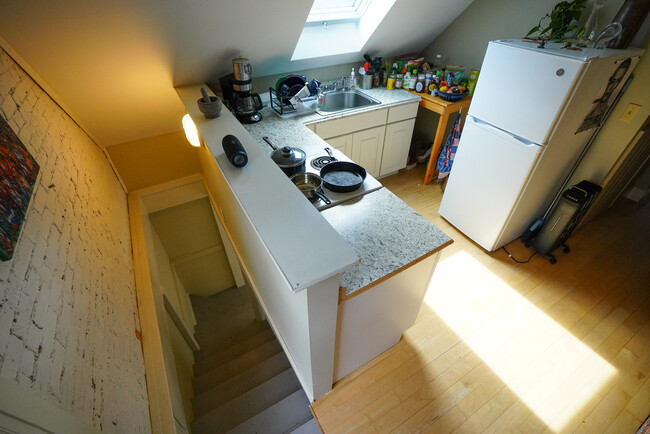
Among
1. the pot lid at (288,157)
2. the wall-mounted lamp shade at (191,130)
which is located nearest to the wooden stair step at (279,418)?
the pot lid at (288,157)

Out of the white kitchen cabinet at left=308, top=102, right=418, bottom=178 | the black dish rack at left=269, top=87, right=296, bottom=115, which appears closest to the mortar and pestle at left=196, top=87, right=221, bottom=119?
the black dish rack at left=269, top=87, right=296, bottom=115

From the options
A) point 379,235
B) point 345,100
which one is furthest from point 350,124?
point 379,235

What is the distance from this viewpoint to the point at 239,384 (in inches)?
76.8

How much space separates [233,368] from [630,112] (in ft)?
10.7

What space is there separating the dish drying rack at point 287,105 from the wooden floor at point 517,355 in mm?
1687

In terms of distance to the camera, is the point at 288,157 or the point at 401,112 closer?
the point at 288,157

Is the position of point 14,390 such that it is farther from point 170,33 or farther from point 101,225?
point 170,33

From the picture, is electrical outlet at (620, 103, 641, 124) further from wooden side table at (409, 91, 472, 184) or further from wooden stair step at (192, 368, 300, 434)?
wooden stair step at (192, 368, 300, 434)

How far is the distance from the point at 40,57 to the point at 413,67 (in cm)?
273

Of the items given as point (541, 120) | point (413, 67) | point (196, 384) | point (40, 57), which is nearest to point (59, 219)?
point (40, 57)

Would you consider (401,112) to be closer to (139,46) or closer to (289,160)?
(289,160)

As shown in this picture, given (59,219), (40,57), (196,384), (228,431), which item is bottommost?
(196,384)

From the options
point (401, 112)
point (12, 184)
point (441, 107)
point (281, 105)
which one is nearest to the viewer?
point (12, 184)

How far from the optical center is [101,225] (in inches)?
51.6
